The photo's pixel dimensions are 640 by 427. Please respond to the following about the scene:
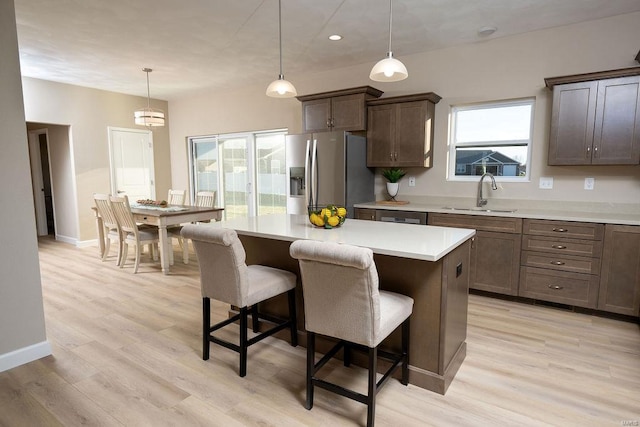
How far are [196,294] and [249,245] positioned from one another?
1.32 metres

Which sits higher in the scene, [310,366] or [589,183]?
[589,183]

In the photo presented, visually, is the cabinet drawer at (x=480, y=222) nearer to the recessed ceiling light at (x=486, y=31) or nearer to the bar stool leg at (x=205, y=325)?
the recessed ceiling light at (x=486, y=31)

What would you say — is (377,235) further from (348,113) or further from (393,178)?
(348,113)

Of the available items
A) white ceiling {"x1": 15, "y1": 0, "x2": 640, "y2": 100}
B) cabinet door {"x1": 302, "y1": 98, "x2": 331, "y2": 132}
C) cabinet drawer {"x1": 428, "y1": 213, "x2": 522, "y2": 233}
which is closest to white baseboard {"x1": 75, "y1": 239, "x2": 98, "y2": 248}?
white ceiling {"x1": 15, "y1": 0, "x2": 640, "y2": 100}

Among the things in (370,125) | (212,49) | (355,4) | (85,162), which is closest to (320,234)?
(355,4)

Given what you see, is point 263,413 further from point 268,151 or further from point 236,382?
point 268,151

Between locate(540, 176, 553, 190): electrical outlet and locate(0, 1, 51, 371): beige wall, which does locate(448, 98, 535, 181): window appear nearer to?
locate(540, 176, 553, 190): electrical outlet

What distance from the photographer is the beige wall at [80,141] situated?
5.63 m

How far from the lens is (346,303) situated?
1767 mm

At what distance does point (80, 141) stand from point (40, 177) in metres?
2.12

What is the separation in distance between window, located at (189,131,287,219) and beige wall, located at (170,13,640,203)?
56.3 inches

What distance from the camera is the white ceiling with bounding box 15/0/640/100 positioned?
121 inches

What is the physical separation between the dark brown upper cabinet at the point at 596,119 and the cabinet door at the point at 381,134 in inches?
61.6

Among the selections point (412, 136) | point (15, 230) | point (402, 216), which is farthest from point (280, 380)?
point (412, 136)
